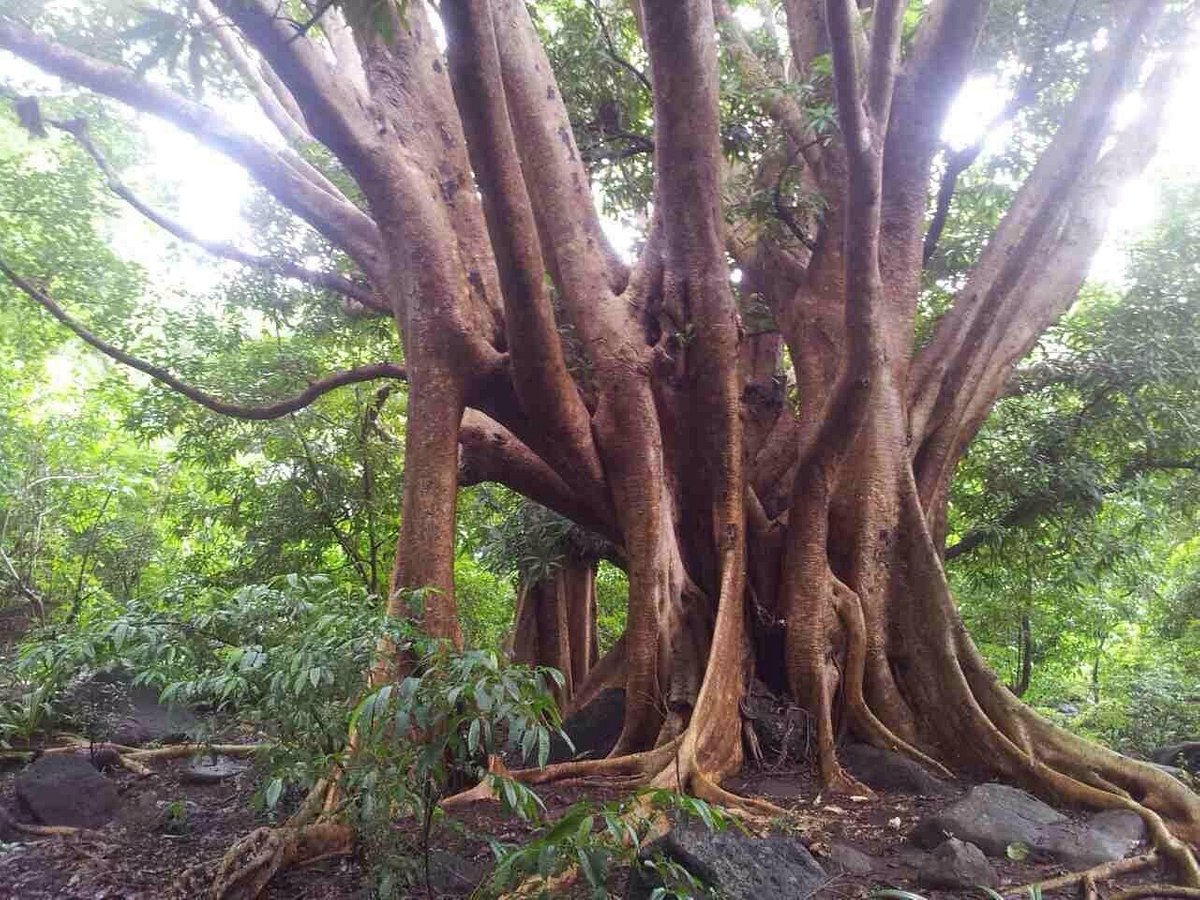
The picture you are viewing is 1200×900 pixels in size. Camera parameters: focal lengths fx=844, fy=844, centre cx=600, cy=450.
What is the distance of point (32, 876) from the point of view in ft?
9.96

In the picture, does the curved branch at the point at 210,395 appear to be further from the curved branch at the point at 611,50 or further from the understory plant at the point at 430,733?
the understory plant at the point at 430,733

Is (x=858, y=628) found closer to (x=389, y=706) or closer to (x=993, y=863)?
(x=993, y=863)

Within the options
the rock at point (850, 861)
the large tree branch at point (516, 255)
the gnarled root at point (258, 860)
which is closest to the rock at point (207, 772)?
the gnarled root at point (258, 860)

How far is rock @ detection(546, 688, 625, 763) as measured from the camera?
5.37 meters

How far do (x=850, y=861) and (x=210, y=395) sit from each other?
5.44 meters

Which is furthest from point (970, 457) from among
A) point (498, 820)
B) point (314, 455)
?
point (314, 455)

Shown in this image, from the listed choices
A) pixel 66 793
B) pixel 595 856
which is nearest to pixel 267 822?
pixel 66 793

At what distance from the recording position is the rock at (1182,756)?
5.47 m

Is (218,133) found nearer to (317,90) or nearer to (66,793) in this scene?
(317,90)

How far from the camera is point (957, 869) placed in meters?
3.04

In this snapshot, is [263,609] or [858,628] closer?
[263,609]

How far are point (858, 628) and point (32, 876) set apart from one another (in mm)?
4117

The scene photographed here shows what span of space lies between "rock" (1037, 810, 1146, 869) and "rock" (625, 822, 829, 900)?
1162mm

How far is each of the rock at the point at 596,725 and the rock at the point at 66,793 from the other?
247 centimetres
